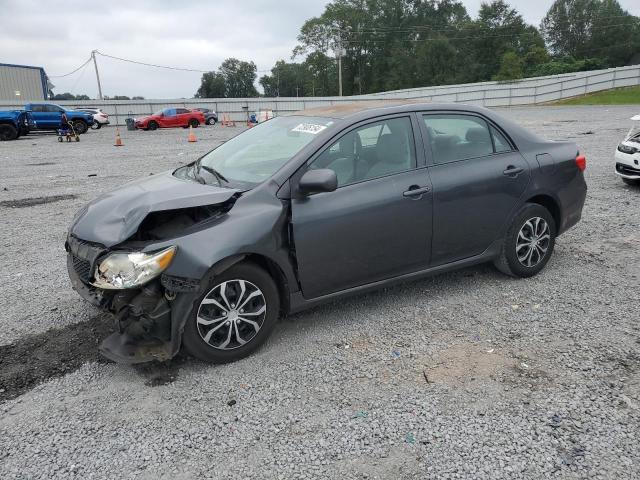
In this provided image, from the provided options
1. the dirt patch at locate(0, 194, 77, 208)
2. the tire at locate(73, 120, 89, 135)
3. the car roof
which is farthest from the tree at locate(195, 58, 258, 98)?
the car roof

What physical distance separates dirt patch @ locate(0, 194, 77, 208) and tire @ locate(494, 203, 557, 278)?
769cm

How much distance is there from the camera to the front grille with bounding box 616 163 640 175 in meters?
8.19

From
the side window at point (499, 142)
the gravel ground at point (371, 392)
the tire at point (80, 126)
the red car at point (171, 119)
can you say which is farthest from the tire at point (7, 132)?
the side window at point (499, 142)

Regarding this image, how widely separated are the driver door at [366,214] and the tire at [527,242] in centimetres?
95

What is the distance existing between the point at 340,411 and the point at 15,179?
11.4 meters

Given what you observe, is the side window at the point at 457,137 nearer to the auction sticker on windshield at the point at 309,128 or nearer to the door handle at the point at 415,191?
the door handle at the point at 415,191

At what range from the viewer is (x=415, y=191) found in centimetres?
398

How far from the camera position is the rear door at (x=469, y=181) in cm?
Answer: 417

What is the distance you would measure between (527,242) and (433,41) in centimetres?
8151

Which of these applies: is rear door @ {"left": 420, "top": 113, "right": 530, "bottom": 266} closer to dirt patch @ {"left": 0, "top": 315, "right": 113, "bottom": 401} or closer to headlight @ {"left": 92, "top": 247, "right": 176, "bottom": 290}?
headlight @ {"left": 92, "top": 247, "right": 176, "bottom": 290}

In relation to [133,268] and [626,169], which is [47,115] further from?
[133,268]

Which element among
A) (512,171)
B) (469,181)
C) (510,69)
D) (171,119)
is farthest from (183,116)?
(510,69)

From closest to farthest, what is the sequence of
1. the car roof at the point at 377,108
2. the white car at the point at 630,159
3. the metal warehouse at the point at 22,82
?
the car roof at the point at 377,108
the white car at the point at 630,159
the metal warehouse at the point at 22,82

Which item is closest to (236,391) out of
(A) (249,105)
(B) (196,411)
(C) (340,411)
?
(B) (196,411)
